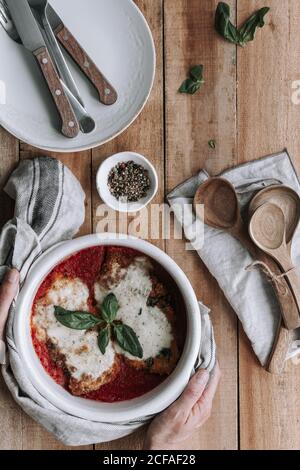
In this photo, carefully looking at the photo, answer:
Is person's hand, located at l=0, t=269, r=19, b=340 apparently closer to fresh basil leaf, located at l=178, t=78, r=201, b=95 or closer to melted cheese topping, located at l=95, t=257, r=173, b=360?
melted cheese topping, located at l=95, t=257, r=173, b=360

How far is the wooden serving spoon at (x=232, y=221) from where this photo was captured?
62.4 inches

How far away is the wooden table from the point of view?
5.36 feet

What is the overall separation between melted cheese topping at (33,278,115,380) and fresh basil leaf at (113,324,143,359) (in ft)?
0.19

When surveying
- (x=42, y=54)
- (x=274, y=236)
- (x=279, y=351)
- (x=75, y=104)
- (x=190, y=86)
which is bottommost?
(x=279, y=351)

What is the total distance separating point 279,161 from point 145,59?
470mm

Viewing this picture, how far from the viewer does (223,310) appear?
5.43 ft

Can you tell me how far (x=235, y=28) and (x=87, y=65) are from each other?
43 cm

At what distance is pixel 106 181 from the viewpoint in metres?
1.60

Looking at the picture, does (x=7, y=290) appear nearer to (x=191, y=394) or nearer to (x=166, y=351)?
(x=166, y=351)

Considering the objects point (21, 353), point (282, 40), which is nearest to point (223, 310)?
point (21, 353)

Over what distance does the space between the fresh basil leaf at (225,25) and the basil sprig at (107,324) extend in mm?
788

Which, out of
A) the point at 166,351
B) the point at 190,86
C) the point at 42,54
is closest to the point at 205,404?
the point at 166,351

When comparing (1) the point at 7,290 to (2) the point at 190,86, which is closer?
(1) the point at 7,290
